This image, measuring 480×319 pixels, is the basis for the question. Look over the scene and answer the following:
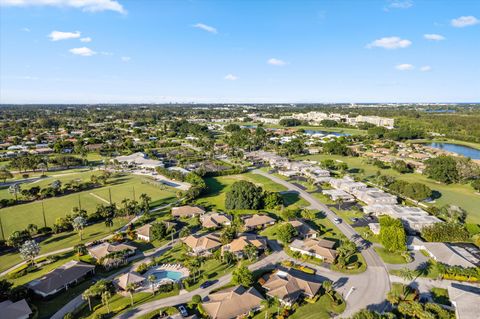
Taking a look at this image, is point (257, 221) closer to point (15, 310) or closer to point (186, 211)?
point (186, 211)

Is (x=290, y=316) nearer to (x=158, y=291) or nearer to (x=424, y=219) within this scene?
(x=158, y=291)

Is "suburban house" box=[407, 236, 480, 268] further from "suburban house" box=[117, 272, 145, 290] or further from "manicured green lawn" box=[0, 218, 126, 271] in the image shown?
"manicured green lawn" box=[0, 218, 126, 271]

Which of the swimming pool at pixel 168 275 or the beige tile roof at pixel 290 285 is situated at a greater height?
the beige tile roof at pixel 290 285

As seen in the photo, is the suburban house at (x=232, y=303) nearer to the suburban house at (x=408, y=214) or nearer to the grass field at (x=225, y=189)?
the grass field at (x=225, y=189)

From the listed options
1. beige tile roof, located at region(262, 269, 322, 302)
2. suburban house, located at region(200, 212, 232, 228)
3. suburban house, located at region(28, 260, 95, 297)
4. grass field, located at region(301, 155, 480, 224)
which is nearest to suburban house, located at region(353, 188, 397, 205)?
grass field, located at region(301, 155, 480, 224)

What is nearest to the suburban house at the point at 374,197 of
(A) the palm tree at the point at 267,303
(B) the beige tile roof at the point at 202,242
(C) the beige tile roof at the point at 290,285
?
(C) the beige tile roof at the point at 290,285

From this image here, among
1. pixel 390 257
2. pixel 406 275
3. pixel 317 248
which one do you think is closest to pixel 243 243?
pixel 317 248
